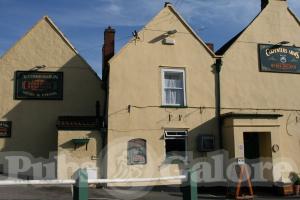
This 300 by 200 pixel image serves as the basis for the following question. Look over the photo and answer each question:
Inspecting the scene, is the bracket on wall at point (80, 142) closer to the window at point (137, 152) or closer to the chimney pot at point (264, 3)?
the window at point (137, 152)

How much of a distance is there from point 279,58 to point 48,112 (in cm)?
1137

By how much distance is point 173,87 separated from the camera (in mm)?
18516

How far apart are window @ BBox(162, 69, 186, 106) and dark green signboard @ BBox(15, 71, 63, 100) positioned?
17.9 feet

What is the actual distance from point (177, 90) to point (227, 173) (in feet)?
13.7

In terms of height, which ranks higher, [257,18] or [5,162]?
[257,18]

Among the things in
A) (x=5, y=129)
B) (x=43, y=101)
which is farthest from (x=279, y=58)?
(x=5, y=129)

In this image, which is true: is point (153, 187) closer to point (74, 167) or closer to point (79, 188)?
point (74, 167)

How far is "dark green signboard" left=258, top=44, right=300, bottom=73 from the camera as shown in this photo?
19.7m

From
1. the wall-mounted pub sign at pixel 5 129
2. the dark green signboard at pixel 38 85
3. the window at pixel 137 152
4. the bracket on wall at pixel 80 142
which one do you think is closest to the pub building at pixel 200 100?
the window at pixel 137 152

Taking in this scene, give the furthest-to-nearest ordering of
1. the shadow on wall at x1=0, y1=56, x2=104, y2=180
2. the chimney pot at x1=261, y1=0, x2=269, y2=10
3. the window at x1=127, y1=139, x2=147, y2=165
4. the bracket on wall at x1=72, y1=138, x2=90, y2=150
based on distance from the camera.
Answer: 1. the chimney pot at x1=261, y1=0, x2=269, y2=10
2. the shadow on wall at x1=0, y1=56, x2=104, y2=180
3. the window at x1=127, y1=139, x2=147, y2=165
4. the bracket on wall at x1=72, y1=138, x2=90, y2=150

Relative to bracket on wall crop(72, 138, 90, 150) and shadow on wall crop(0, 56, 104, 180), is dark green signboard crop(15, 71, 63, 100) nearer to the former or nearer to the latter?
shadow on wall crop(0, 56, 104, 180)

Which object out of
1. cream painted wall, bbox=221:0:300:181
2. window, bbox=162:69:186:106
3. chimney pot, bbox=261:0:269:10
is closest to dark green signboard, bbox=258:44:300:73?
cream painted wall, bbox=221:0:300:181

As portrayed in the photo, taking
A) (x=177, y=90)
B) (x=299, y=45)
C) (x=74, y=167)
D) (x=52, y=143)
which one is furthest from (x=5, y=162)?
(x=299, y=45)

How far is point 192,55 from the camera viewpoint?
1889 centimetres
